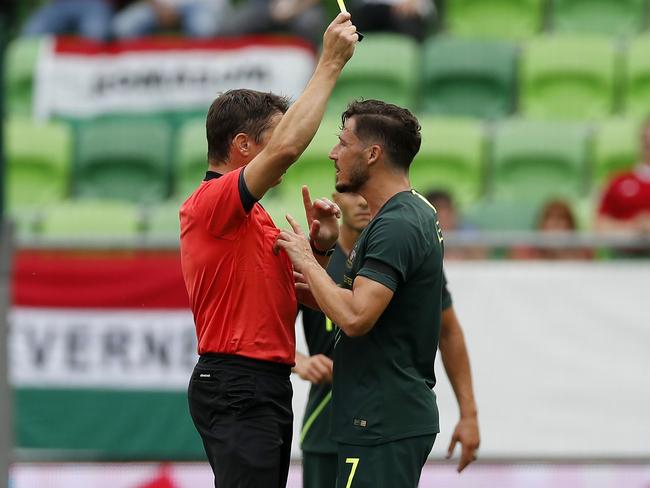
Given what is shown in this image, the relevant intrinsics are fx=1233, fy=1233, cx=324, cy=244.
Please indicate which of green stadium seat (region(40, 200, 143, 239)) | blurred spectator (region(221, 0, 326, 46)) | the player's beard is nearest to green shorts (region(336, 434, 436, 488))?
the player's beard

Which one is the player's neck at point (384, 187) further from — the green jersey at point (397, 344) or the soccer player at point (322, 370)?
the soccer player at point (322, 370)

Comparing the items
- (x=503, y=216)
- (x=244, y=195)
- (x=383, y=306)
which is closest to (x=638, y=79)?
(x=503, y=216)

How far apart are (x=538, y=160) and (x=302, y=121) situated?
231 inches

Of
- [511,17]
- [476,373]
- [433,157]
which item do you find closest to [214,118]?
[476,373]

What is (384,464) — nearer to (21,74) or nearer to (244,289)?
(244,289)

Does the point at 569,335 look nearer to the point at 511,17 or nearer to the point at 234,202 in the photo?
the point at 234,202

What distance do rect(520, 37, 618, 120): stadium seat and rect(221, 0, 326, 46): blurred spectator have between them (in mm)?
1842

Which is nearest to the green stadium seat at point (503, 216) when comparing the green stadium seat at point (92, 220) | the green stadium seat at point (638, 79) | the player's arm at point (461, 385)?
the green stadium seat at point (638, 79)

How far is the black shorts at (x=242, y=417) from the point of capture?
4.22 m

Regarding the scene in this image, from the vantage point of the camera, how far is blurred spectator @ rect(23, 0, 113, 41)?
1152 centimetres

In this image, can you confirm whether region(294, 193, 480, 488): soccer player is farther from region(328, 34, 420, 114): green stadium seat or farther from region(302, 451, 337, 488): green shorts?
region(328, 34, 420, 114): green stadium seat

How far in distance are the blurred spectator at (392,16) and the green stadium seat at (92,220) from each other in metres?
2.74

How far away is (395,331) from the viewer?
4316mm

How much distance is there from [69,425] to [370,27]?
498cm
